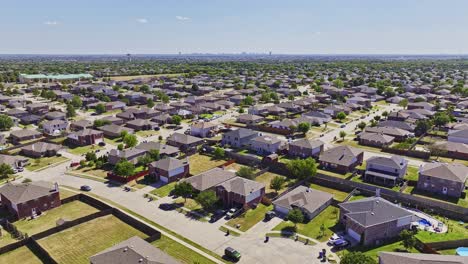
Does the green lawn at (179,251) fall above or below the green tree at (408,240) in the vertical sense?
below

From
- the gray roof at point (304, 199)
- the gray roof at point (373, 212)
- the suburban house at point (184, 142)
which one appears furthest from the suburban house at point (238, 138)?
the gray roof at point (373, 212)

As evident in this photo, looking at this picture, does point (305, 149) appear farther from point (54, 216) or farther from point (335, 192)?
point (54, 216)

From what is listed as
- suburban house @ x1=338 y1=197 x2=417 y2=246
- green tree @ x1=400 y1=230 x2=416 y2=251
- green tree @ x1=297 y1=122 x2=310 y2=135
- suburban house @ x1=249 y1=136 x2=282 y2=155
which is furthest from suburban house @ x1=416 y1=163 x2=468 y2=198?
green tree @ x1=297 y1=122 x2=310 y2=135

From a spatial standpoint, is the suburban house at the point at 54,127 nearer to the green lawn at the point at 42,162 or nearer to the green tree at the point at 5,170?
the green lawn at the point at 42,162

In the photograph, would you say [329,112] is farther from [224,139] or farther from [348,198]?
[348,198]

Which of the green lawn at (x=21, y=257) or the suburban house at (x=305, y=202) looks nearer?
the green lawn at (x=21, y=257)

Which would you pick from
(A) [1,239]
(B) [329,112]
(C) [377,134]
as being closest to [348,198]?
(C) [377,134]
